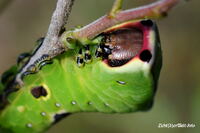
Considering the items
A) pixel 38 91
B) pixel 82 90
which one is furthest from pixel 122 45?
pixel 38 91

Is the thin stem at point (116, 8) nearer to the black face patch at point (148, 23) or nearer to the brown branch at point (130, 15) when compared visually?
the brown branch at point (130, 15)

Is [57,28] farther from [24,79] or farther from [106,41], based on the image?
[24,79]

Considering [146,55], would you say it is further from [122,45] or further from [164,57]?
[164,57]

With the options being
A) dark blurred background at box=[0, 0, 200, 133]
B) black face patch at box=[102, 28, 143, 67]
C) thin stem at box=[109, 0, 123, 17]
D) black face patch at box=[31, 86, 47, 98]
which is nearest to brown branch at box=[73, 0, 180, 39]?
thin stem at box=[109, 0, 123, 17]

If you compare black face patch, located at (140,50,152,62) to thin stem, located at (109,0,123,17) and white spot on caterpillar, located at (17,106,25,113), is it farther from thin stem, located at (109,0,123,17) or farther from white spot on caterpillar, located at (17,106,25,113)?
white spot on caterpillar, located at (17,106,25,113)

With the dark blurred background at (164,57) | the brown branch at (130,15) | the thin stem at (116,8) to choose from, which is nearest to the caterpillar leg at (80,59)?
the brown branch at (130,15)
